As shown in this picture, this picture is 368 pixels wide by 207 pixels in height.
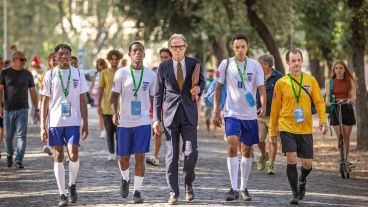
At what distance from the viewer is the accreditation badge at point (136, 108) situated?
11477 millimetres

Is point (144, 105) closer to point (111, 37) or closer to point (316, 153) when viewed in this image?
point (316, 153)

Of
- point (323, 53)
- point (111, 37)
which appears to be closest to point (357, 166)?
point (323, 53)

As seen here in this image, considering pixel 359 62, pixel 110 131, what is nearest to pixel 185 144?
pixel 110 131

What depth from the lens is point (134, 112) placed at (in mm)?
11469

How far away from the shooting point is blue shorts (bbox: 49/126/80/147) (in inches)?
448

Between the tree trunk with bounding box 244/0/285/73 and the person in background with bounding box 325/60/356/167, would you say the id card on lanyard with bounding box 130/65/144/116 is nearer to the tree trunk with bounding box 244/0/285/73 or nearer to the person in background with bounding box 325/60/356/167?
the person in background with bounding box 325/60/356/167

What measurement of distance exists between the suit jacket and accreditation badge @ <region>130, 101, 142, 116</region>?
0.20 m

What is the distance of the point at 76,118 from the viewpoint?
451 inches

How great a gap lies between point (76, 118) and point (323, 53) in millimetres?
40840

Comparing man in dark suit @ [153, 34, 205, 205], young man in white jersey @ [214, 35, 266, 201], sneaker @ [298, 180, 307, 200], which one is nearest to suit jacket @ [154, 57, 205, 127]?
man in dark suit @ [153, 34, 205, 205]

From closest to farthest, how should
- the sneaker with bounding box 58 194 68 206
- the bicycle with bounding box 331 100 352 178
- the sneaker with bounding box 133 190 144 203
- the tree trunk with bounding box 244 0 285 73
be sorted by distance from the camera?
the sneaker with bounding box 58 194 68 206, the sneaker with bounding box 133 190 144 203, the bicycle with bounding box 331 100 352 178, the tree trunk with bounding box 244 0 285 73

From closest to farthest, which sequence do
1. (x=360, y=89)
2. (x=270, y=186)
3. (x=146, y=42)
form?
(x=270, y=186), (x=360, y=89), (x=146, y=42)

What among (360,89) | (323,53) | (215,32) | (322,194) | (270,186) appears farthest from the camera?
(323,53)

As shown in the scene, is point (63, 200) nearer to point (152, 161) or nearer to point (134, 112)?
point (134, 112)
